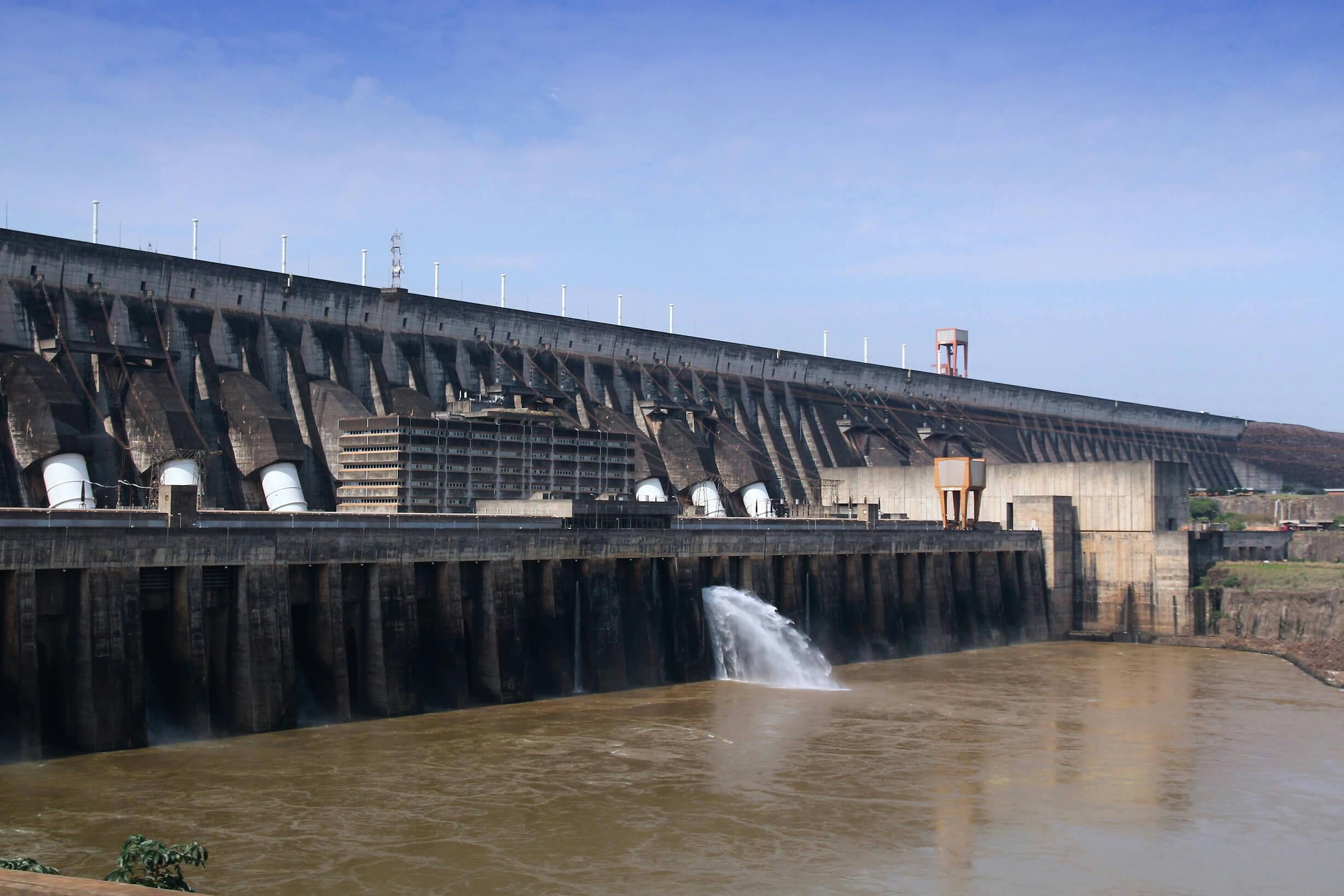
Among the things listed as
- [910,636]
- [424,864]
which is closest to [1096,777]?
[424,864]

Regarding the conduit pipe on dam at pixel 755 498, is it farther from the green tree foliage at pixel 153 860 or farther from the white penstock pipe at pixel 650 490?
the green tree foliage at pixel 153 860

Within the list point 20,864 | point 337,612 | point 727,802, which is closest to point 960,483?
point 337,612

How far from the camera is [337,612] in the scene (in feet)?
112

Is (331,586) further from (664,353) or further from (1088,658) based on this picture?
(664,353)

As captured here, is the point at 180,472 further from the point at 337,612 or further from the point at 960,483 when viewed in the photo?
the point at 960,483

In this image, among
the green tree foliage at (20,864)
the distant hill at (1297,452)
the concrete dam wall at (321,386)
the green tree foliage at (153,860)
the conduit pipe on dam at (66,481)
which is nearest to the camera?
the green tree foliage at (20,864)

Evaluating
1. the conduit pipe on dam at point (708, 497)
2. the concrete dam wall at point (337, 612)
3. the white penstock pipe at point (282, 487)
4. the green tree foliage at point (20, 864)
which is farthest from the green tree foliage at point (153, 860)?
the conduit pipe on dam at point (708, 497)

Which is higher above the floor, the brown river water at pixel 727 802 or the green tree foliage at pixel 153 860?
the green tree foliage at pixel 153 860

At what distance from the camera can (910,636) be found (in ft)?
180

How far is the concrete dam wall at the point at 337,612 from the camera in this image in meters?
29.1

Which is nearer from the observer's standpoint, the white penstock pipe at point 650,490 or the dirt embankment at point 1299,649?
the dirt embankment at point 1299,649

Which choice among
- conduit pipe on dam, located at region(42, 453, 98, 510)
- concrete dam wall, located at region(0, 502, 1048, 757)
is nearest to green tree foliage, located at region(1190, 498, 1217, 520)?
concrete dam wall, located at region(0, 502, 1048, 757)

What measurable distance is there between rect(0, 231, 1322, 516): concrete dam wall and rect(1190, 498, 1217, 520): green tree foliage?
13219mm

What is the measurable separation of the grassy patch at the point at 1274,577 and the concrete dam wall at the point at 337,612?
20.5m
